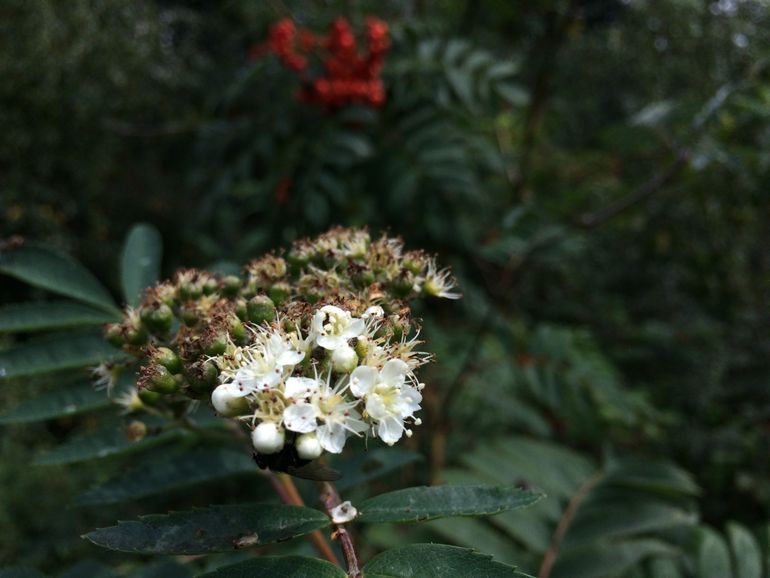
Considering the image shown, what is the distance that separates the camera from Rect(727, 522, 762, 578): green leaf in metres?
1.56

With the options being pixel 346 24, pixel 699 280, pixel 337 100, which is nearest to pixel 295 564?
pixel 337 100

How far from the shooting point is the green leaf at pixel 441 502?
2.93 feet

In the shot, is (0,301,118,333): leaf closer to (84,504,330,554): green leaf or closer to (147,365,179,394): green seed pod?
(147,365,179,394): green seed pod

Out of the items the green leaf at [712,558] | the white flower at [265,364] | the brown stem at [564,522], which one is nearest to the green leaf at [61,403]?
the white flower at [265,364]

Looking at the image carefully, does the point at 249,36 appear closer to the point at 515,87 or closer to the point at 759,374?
the point at 515,87

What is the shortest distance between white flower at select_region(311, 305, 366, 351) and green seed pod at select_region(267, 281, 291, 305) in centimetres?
20

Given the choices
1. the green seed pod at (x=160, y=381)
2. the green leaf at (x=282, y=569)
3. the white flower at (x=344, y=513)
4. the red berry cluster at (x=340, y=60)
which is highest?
the red berry cluster at (x=340, y=60)

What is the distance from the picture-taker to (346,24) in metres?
2.73

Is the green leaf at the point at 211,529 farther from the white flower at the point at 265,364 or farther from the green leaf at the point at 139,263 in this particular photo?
the green leaf at the point at 139,263

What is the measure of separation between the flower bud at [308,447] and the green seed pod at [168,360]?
277 mm

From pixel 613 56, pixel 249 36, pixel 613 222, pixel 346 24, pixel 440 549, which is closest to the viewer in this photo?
pixel 440 549

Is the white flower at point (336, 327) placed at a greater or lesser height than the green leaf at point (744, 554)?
greater

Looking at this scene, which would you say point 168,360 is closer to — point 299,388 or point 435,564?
point 299,388

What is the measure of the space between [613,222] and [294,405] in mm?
2839
